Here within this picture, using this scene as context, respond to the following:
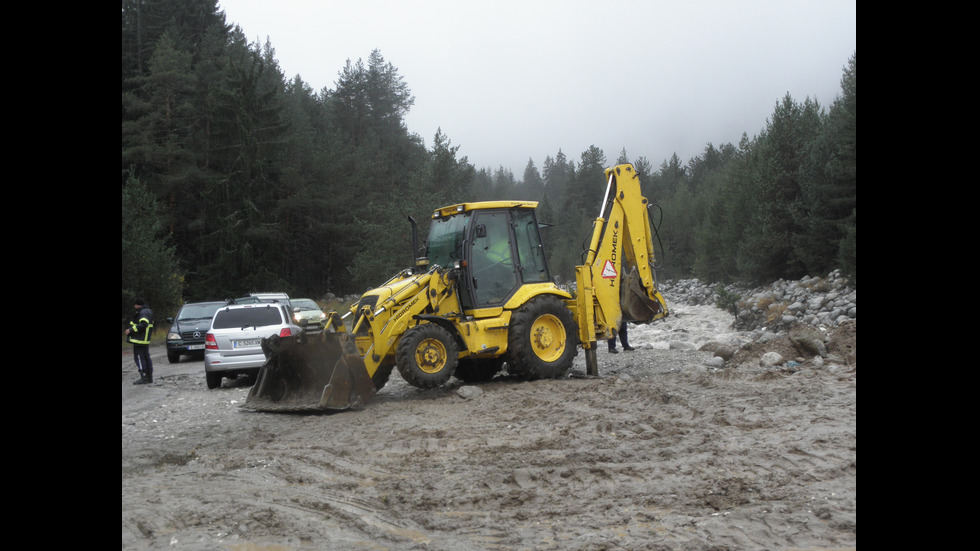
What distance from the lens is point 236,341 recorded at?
12859mm

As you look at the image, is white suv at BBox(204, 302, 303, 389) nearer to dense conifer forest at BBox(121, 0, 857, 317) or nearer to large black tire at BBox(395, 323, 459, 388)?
large black tire at BBox(395, 323, 459, 388)

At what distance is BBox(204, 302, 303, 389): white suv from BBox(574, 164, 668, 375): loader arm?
526cm

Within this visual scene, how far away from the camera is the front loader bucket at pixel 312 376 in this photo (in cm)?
955

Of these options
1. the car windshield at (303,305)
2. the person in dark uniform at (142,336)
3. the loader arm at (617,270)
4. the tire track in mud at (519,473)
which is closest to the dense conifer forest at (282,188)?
the car windshield at (303,305)

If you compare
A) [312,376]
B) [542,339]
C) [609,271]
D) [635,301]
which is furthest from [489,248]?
[312,376]

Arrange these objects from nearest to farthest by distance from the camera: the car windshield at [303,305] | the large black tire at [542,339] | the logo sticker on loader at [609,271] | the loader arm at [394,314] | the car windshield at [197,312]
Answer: the loader arm at [394,314] → the large black tire at [542,339] → the logo sticker on loader at [609,271] → the car windshield at [197,312] → the car windshield at [303,305]

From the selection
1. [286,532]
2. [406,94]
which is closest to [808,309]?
[286,532]

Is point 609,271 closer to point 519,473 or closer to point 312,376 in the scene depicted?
point 312,376

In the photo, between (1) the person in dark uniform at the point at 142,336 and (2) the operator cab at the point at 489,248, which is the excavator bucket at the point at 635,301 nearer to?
(2) the operator cab at the point at 489,248

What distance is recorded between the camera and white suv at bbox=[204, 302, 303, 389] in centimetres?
1277

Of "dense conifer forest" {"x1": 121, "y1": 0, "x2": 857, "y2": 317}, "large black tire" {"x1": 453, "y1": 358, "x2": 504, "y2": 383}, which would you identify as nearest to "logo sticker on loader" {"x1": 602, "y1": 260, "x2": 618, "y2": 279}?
"large black tire" {"x1": 453, "y1": 358, "x2": 504, "y2": 383}

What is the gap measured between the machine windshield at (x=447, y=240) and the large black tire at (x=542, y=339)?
140 cm

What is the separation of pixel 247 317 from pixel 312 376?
3958 mm

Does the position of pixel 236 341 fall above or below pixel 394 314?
below
